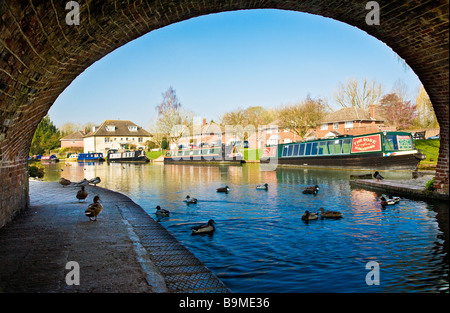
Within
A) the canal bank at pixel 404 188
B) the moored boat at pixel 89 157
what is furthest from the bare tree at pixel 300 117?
the moored boat at pixel 89 157

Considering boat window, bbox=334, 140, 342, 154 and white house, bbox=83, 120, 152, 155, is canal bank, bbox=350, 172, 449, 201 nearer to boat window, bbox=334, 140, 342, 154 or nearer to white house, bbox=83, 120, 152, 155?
boat window, bbox=334, 140, 342, 154

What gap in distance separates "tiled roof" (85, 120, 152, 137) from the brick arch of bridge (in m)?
72.7

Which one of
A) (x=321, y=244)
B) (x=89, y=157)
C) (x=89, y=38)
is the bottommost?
(x=321, y=244)

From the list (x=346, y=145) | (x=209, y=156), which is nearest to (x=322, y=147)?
(x=346, y=145)

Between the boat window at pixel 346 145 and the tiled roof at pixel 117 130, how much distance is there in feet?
186

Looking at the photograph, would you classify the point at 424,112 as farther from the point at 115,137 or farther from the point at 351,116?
the point at 115,137

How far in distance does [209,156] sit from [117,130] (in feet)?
138

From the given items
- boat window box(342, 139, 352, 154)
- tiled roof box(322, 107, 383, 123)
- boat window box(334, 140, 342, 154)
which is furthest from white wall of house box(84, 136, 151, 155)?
boat window box(342, 139, 352, 154)

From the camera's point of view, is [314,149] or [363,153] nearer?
[363,153]

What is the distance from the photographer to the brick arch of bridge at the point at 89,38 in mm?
3719

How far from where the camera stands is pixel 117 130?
7869cm

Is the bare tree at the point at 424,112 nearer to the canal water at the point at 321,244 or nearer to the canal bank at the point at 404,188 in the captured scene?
the canal bank at the point at 404,188
